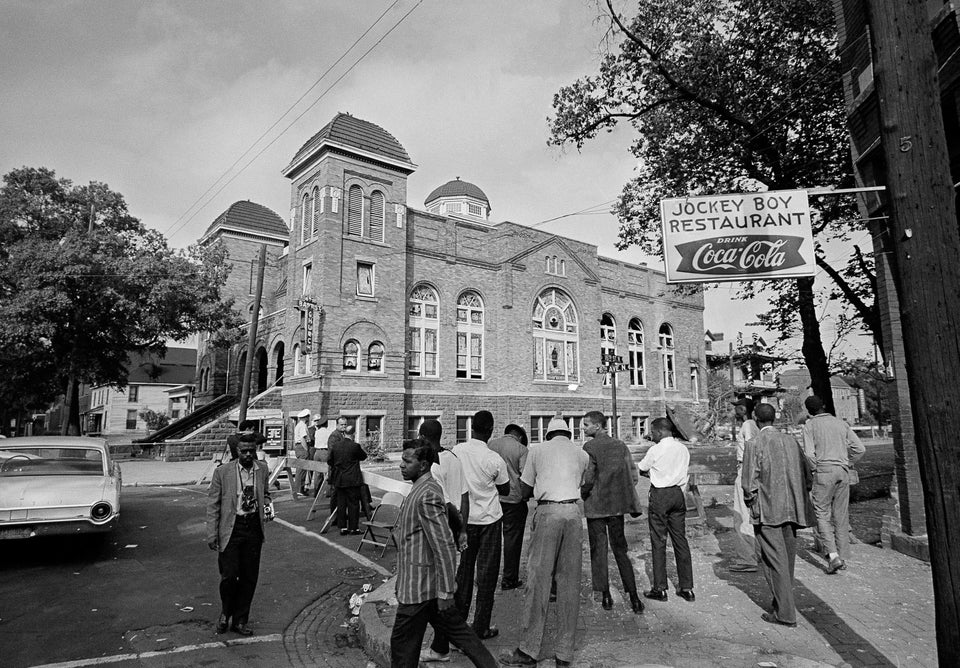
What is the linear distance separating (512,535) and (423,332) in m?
21.6

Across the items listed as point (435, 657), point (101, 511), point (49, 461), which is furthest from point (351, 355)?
point (435, 657)

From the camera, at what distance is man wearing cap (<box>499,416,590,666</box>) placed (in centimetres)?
447

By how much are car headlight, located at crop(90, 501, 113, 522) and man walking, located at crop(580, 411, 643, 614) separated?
6202 mm

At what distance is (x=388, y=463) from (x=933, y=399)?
21110mm

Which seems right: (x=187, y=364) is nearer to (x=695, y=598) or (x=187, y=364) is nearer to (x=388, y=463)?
(x=388, y=463)

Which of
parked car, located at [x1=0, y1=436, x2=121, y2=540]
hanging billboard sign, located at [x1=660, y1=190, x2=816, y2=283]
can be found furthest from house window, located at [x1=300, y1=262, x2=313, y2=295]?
hanging billboard sign, located at [x1=660, y1=190, x2=816, y2=283]

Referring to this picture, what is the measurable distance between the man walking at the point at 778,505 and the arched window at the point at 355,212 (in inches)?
862

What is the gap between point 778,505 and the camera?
17.8 feet

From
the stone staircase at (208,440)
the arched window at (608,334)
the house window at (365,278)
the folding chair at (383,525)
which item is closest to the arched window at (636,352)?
the arched window at (608,334)

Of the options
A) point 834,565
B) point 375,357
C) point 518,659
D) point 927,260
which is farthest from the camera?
point 375,357

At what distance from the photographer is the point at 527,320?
30.8 meters

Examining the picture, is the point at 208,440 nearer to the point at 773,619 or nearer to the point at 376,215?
the point at 376,215

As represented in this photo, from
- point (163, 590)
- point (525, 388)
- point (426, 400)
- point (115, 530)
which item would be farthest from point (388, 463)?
point (163, 590)

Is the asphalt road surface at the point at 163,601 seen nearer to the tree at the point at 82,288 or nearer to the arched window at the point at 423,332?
the tree at the point at 82,288
